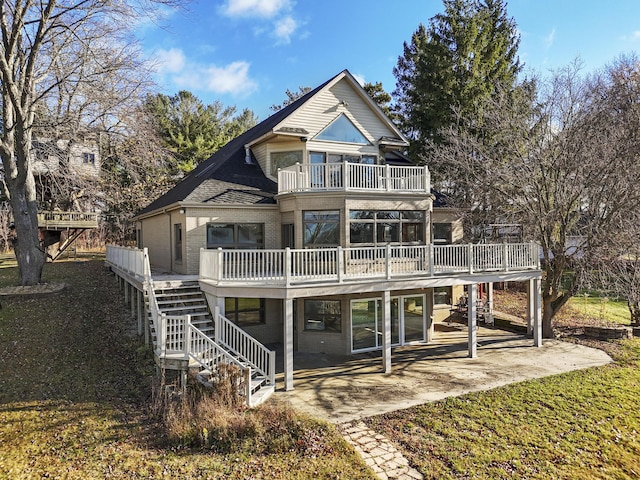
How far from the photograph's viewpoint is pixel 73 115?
16.6 meters

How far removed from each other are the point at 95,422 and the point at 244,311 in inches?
261

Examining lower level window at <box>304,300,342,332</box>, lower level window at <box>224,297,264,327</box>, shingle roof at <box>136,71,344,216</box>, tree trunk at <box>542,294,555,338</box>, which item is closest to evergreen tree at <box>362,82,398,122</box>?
shingle roof at <box>136,71,344,216</box>

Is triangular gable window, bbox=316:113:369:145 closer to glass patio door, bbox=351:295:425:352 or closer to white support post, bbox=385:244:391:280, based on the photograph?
white support post, bbox=385:244:391:280

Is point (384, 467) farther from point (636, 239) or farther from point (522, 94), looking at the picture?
point (522, 94)

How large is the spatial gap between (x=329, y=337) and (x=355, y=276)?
10.7 feet

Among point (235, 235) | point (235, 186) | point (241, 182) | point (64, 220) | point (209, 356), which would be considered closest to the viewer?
point (209, 356)

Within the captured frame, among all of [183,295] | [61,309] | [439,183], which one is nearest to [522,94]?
[439,183]

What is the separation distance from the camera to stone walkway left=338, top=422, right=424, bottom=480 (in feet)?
22.6

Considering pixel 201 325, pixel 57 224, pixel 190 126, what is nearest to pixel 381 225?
pixel 201 325

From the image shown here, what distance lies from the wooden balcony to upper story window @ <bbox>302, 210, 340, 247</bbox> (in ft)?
59.8

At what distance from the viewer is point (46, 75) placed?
658 inches

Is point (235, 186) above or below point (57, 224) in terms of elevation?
above

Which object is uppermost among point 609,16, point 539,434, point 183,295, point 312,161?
point 609,16

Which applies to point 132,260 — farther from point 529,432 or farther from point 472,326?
point 529,432
